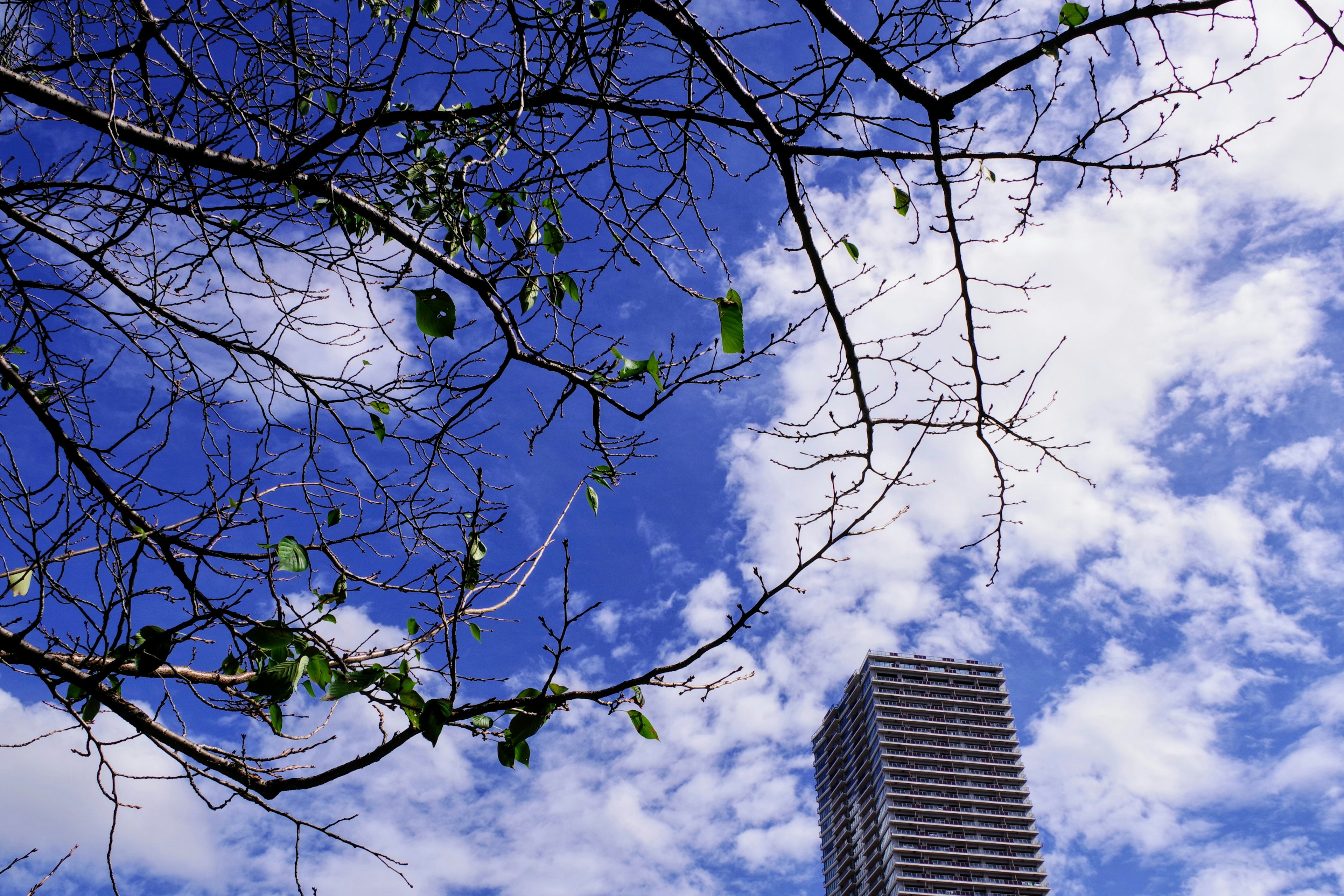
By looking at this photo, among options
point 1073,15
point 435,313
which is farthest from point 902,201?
point 435,313

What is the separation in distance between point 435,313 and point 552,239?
76 centimetres

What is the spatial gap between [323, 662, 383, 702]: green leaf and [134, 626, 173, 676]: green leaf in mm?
438

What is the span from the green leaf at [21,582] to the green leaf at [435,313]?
130cm

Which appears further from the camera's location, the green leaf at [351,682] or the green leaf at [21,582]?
the green leaf at [21,582]

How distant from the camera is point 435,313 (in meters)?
1.61

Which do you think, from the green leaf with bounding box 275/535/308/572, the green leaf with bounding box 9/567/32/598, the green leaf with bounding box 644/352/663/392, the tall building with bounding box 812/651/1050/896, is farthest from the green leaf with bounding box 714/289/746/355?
the tall building with bounding box 812/651/1050/896

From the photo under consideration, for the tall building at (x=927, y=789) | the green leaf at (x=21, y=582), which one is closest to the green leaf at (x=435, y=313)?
the green leaf at (x=21, y=582)

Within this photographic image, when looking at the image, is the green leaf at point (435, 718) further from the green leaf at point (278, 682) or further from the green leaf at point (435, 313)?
the green leaf at point (435, 313)

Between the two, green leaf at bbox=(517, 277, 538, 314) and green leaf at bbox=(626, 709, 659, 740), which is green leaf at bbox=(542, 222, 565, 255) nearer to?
green leaf at bbox=(517, 277, 538, 314)

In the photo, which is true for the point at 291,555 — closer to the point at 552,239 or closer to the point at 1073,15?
the point at 552,239

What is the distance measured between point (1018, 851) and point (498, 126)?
299 ft

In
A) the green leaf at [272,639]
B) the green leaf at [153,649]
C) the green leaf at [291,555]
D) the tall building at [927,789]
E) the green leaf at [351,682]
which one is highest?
the tall building at [927,789]

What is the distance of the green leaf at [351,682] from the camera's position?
1360 mm

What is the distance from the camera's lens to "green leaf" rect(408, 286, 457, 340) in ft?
5.22
